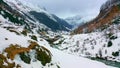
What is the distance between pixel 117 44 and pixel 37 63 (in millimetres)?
154184

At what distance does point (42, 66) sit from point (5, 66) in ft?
25.5

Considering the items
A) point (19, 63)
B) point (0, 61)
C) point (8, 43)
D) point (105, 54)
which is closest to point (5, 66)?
point (0, 61)

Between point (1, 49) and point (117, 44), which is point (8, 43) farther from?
point (117, 44)

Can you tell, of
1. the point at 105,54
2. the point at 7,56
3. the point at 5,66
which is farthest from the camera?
the point at 105,54

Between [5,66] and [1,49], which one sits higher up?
[1,49]

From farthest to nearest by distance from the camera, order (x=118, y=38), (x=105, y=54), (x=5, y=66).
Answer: (x=118, y=38) → (x=105, y=54) → (x=5, y=66)

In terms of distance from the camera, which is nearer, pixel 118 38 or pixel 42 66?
pixel 42 66

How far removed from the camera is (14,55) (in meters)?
36.6

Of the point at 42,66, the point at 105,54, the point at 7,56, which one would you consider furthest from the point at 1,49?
the point at 105,54

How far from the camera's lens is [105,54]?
18138 cm

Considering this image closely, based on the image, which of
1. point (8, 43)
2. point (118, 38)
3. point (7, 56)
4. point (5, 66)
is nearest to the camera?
point (5, 66)

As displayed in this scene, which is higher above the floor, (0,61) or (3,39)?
(3,39)

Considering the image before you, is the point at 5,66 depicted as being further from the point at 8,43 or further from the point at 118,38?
the point at 118,38

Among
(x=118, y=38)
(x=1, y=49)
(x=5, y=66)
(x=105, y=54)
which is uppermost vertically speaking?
(x=118, y=38)
